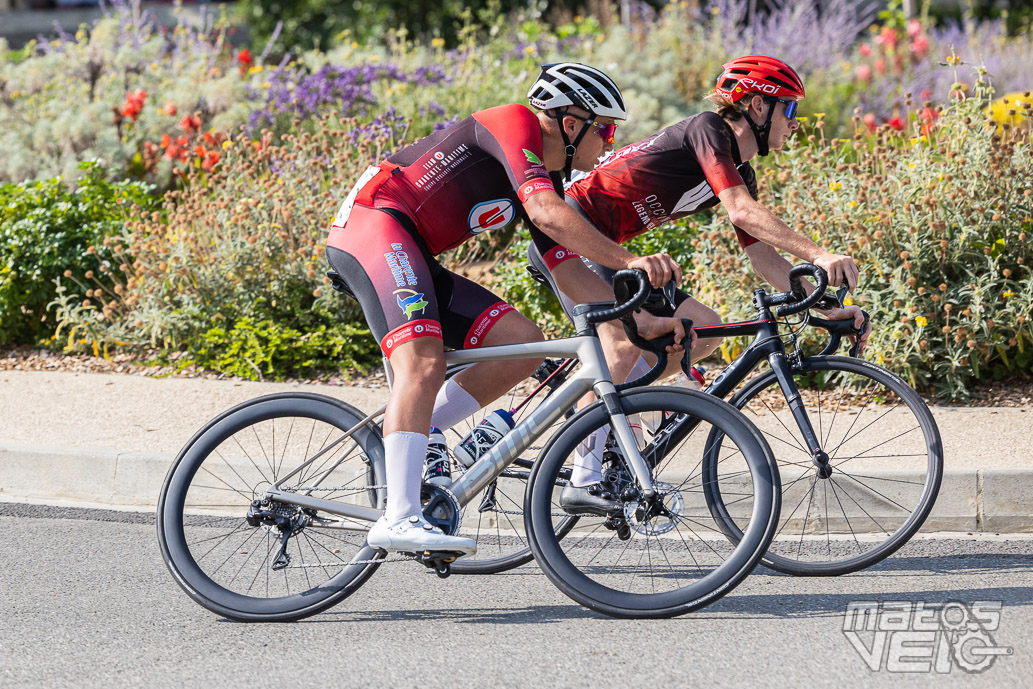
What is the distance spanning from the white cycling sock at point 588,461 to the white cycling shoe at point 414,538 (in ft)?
1.59

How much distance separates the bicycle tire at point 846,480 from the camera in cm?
409

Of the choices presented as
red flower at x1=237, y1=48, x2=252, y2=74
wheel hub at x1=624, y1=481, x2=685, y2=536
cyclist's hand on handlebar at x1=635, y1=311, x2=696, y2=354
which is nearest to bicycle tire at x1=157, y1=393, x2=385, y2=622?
wheel hub at x1=624, y1=481, x2=685, y2=536

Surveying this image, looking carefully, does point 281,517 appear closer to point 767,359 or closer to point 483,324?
point 483,324

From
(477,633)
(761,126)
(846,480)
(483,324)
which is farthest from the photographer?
(846,480)

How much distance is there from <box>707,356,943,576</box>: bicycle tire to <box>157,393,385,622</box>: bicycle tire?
4.17ft

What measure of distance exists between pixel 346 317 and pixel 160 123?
3.50 metres

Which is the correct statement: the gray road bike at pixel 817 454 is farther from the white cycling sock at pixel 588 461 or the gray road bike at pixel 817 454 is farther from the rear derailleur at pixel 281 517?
the rear derailleur at pixel 281 517

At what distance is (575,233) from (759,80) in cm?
100

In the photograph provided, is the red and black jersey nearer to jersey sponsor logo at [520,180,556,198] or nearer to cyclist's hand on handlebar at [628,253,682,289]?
jersey sponsor logo at [520,180,556,198]

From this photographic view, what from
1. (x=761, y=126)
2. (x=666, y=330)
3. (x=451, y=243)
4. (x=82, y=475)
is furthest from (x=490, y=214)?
(x=82, y=475)

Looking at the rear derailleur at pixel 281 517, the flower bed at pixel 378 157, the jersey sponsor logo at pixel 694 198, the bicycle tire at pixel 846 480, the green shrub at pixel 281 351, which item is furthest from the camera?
the green shrub at pixel 281 351

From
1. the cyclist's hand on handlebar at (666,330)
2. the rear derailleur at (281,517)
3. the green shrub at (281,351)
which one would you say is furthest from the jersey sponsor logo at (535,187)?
the green shrub at (281,351)

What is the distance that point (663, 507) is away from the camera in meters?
3.76

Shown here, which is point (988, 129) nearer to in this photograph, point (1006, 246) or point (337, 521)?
point (1006, 246)
